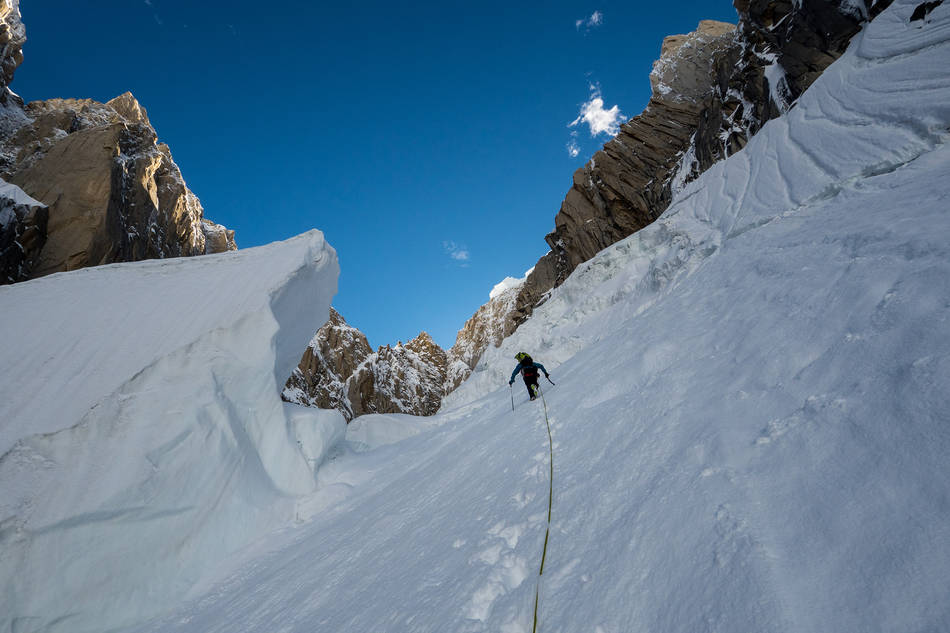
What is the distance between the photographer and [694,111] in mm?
31266

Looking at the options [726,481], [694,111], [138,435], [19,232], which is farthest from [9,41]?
[694,111]

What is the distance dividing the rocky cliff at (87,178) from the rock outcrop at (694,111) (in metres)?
32.3

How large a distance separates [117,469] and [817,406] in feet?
26.2

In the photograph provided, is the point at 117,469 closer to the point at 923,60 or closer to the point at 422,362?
the point at 923,60

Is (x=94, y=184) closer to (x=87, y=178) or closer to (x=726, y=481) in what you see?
(x=87, y=178)

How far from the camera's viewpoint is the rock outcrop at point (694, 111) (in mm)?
18453

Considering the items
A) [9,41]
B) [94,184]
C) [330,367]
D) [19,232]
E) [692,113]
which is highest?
[9,41]

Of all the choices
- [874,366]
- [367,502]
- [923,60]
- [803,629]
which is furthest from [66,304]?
[923,60]

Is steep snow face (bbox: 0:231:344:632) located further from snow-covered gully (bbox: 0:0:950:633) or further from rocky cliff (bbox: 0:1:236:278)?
rocky cliff (bbox: 0:1:236:278)

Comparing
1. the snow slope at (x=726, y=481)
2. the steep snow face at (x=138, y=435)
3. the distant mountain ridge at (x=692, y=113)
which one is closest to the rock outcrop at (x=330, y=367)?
the distant mountain ridge at (x=692, y=113)

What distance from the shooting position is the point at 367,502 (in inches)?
262

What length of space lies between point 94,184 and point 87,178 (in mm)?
730

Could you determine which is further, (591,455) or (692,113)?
(692,113)

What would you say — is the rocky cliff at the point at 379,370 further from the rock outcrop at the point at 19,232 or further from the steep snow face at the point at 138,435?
the steep snow face at the point at 138,435
